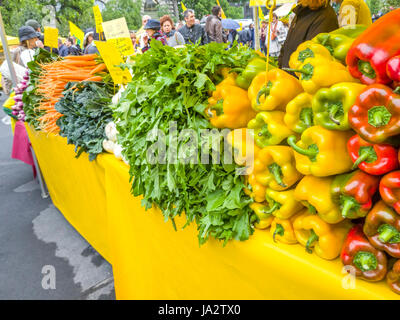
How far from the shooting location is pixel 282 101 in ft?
3.92

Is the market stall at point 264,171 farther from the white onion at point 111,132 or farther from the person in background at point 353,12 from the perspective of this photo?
the person in background at point 353,12

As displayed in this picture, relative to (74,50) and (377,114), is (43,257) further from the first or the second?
(74,50)

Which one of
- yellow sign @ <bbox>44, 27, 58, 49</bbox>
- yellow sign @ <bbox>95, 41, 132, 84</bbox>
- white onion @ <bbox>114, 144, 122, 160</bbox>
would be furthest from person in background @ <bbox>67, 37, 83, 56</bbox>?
white onion @ <bbox>114, 144, 122, 160</bbox>

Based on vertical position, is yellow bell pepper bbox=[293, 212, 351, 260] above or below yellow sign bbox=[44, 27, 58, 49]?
below

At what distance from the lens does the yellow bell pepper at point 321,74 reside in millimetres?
1029

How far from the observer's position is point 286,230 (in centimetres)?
121

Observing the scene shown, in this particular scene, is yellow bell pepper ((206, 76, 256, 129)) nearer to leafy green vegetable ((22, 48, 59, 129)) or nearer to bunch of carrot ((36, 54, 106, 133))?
bunch of carrot ((36, 54, 106, 133))

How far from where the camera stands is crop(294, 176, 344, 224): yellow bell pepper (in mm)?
1032

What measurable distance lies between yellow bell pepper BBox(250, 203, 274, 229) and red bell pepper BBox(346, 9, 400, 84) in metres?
0.59

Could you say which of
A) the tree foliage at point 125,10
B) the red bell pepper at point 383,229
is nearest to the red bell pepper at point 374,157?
the red bell pepper at point 383,229

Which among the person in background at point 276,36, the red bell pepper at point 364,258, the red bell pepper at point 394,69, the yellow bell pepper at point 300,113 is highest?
the red bell pepper at point 394,69

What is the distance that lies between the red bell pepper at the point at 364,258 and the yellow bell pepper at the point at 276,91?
0.52 m

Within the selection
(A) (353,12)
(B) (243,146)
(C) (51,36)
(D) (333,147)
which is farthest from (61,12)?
(D) (333,147)
